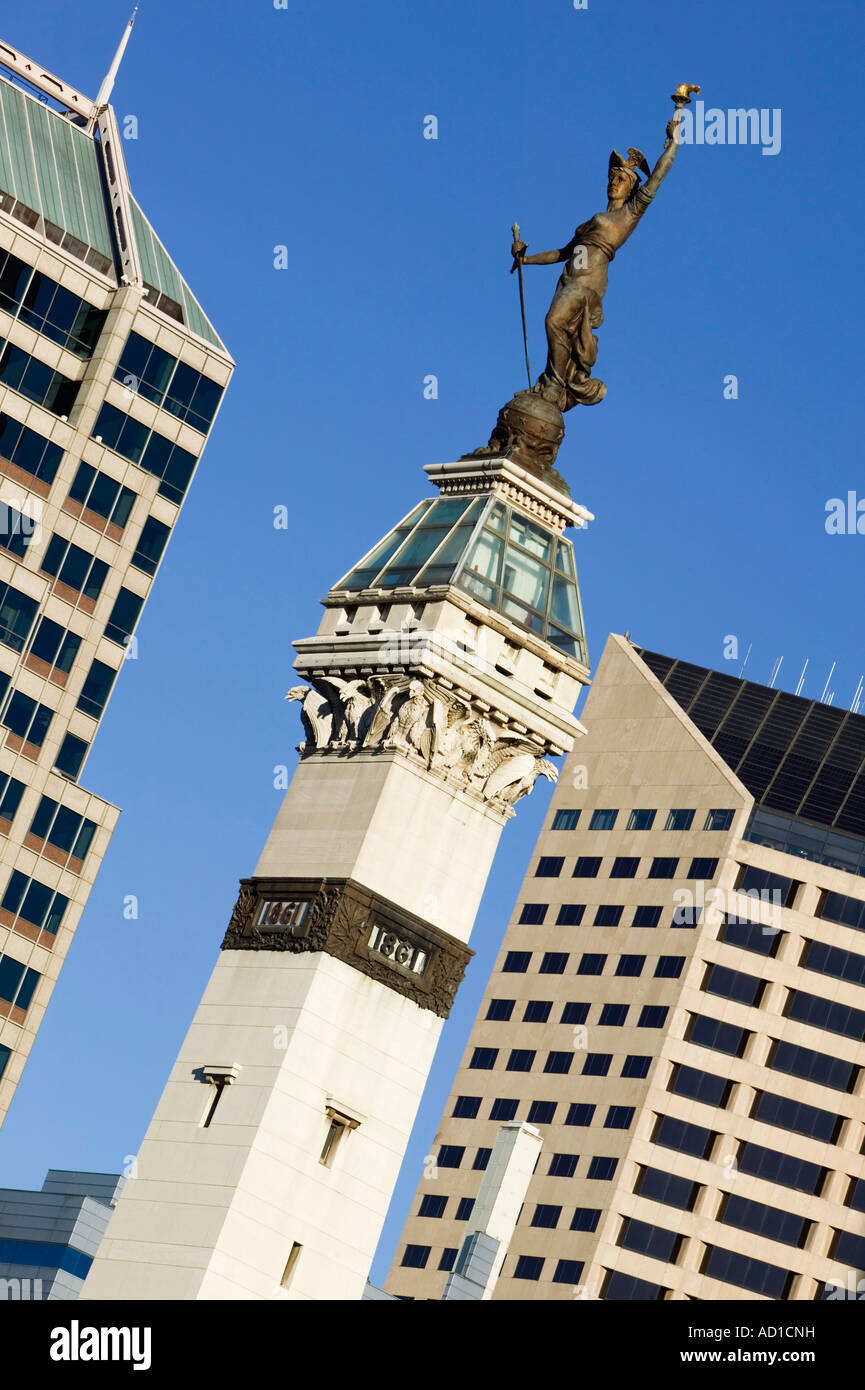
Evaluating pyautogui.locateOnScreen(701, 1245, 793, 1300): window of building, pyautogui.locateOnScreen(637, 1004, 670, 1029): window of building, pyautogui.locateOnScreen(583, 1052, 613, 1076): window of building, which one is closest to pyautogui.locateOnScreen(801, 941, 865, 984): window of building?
pyautogui.locateOnScreen(637, 1004, 670, 1029): window of building

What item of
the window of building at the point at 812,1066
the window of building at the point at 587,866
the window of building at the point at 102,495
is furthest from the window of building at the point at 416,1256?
the window of building at the point at 102,495

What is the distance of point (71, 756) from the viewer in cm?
11088

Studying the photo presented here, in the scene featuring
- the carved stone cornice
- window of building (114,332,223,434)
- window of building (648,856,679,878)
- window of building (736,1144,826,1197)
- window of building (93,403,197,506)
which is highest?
window of building (648,856,679,878)

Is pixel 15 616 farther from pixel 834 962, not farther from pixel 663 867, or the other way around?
pixel 663 867

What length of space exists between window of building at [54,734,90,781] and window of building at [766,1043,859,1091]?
76.0 meters

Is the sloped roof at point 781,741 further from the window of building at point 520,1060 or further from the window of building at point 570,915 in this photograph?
the window of building at point 520,1060

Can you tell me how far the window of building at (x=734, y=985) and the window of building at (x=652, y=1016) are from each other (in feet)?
11.2

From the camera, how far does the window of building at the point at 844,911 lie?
176 m

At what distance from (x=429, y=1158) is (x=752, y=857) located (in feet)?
106

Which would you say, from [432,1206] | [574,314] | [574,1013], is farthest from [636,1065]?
[574,314]

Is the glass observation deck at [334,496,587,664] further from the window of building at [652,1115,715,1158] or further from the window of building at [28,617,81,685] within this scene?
the window of building at [652,1115,715,1158]

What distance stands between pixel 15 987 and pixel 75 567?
18.6 metres

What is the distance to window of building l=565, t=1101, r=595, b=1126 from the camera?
582ft
